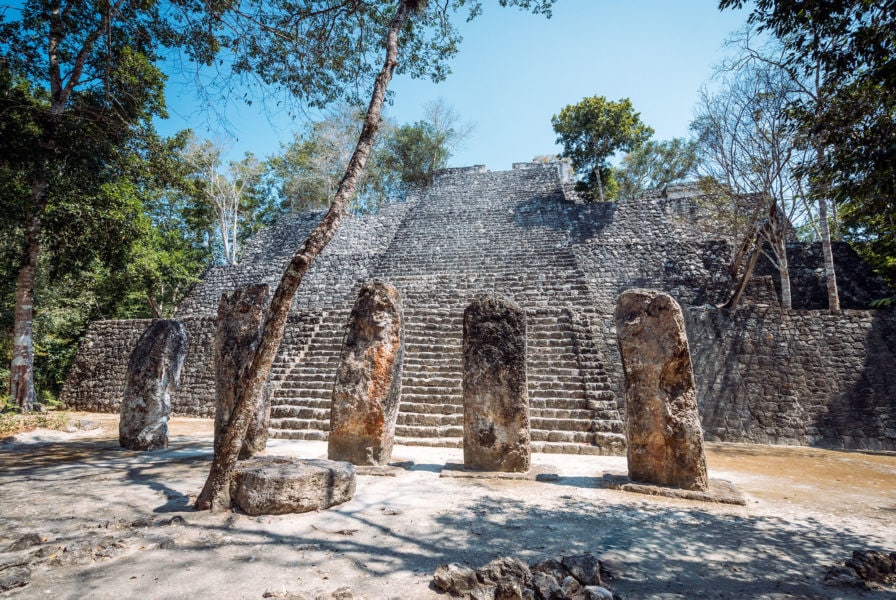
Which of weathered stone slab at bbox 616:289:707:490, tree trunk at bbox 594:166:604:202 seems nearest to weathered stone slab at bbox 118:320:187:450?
weathered stone slab at bbox 616:289:707:490

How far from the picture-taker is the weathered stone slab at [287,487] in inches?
128

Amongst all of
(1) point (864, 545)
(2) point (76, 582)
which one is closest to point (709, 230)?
(1) point (864, 545)

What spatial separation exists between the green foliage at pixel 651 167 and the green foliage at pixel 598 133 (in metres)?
4.58

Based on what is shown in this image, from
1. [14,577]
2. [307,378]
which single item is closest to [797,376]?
[307,378]

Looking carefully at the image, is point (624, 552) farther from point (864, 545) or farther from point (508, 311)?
point (508, 311)

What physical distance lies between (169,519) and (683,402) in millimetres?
4538

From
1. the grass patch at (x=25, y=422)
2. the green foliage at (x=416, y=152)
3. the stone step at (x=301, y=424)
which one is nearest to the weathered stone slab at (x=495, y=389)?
the stone step at (x=301, y=424)

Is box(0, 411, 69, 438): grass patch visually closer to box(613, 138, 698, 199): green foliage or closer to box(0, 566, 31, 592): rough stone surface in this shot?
box(0, 566, 31, 592): rough stone surface

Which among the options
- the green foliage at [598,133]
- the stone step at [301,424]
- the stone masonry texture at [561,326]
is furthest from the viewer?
the green foliage at [598,133]

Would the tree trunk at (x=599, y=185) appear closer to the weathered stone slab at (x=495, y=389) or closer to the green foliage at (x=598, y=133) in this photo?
the green foliage at (x=598, y=133)

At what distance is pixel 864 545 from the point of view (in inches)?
118

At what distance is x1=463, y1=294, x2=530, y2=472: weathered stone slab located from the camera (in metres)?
5.02

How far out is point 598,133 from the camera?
19578 mm

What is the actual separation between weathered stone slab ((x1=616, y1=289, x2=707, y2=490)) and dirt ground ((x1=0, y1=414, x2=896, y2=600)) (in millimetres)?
433
